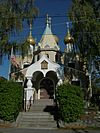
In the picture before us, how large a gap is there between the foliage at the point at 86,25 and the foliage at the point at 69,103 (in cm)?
870

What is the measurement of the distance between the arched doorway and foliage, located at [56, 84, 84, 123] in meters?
14.9

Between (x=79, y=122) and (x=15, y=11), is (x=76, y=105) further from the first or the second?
(x=15, y=11)

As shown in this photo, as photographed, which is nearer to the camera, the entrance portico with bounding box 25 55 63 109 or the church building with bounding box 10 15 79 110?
the entrance portico with bounding box 25 55 63 109

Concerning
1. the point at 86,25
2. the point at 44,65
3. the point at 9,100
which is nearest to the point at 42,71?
the point at 44,65

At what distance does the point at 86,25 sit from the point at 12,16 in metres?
7.19

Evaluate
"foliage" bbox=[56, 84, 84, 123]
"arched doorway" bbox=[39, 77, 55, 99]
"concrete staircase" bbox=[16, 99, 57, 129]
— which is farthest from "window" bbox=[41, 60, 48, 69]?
"foliage" bbox=[56, 84, 84, 123]

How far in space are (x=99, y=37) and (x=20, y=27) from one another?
7.65 meters

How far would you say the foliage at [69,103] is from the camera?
23.5 meters

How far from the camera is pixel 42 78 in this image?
3934 cm

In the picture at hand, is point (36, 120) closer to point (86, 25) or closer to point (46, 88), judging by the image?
point (86, 25)

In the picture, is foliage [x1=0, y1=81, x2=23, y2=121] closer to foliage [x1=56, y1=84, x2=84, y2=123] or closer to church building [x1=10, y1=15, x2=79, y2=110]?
foliage [x1=56, y1=84, x2=84, y2=123]

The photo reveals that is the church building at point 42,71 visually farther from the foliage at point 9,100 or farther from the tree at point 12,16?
the foliage at point 9,100

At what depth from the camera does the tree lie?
30312 millimetres

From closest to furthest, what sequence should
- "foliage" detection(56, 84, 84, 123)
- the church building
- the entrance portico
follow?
"foliage" detection(56, 84, 84, 123) < the entrance portico < the church building
